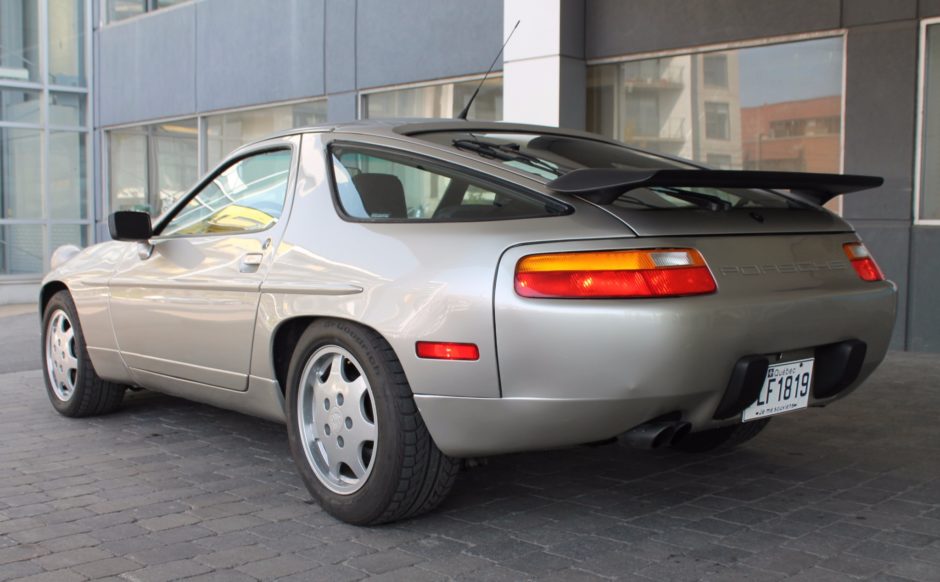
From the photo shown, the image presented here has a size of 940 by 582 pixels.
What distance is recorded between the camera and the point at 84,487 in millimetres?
4141

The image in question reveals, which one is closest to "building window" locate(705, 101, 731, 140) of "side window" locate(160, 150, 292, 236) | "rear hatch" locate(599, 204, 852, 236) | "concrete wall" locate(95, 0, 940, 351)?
"concrete wall" locate(95, 0, 940, 351)

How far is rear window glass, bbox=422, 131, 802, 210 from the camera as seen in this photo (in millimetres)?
3457

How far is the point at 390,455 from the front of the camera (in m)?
3.31

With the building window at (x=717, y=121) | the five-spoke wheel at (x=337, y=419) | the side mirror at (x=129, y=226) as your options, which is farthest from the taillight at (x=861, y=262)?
the building window at (x=717, y=121)

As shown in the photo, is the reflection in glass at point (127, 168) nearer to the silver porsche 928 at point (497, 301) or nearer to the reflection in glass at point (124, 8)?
the reflection in glass at point (124, 8)

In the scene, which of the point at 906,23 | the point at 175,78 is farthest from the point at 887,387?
the point at 175,78

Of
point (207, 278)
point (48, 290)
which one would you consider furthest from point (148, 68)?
point (207, 278)

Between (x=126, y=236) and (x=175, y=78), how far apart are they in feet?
38.4

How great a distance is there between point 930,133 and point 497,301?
20.6 feet

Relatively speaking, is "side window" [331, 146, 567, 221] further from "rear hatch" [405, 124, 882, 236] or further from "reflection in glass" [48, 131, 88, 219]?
"reflection in glass" [48, 131, 88, 219]

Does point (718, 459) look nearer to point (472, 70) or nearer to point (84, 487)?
point (84, 487)

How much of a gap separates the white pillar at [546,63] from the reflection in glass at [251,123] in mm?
3612

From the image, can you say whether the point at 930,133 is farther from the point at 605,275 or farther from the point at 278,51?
the point at 278,51

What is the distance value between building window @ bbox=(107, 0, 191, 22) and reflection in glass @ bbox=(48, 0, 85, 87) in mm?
642
